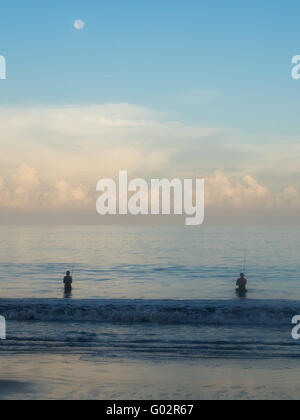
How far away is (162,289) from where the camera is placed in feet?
136

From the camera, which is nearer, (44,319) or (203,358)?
(203,358)

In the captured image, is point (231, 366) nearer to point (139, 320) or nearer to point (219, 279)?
point (139, 320)

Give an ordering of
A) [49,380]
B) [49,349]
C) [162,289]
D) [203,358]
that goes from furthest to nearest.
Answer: [162,289], [49,349], [203,358], [49,380]

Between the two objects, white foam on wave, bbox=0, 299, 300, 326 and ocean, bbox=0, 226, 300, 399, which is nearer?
ocean, bbox=0, 226, 300, 399

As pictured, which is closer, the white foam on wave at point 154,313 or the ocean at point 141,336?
the ocean at point 141,336

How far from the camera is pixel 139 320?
76.7 feet

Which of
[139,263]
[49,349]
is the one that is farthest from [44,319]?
[139,263]

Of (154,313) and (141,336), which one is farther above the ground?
(154,313)

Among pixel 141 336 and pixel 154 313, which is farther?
pixel 154 313

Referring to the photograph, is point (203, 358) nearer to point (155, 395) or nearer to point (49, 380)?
point (155, 395)
